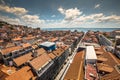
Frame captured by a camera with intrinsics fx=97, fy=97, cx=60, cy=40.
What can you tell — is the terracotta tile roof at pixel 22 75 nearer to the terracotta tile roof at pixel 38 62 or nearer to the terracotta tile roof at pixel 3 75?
the terracotta tile roof at pixel 38 62

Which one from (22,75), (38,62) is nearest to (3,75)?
(22,75)

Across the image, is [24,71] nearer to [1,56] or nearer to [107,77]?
[1,56]

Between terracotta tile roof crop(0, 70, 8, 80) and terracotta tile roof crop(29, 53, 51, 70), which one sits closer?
terracotta tile roof crop(0, 70, 8, 80)

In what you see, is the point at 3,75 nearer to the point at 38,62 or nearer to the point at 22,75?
the point at 22,75

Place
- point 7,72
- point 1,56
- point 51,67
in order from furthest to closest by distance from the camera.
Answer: point 1,56
point 51,67
point 7,72

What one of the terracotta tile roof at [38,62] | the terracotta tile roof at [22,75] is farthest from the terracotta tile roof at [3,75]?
the terracotta tile roof at [38,62]

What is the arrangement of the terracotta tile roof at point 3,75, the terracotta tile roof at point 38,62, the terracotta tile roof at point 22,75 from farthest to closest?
the terracotta tile roof at point 38,62
the terracotta tile roof at point 3,75
the terracotta tile roof at point 22,75

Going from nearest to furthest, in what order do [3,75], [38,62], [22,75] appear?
[22,75], [3,75], [38,62]

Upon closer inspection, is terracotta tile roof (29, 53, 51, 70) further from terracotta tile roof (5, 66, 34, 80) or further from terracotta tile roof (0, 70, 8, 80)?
terracotta tile roof (0, 70, 8, 80)

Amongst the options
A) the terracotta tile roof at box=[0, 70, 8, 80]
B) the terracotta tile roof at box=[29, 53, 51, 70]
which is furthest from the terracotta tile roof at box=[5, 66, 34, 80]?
the terracotta tile roof at box=[0, 70, 8, 80]

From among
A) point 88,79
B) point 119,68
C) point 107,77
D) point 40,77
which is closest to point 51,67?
point 40,77

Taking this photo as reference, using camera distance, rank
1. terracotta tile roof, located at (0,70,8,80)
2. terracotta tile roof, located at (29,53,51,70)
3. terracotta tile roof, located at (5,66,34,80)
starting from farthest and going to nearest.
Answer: terracotta tile roof, located at (29,53,51,70), terracotta tile roof, located at (0,70,8,80), terracotta tile roof, located at (5,66,34,80)
